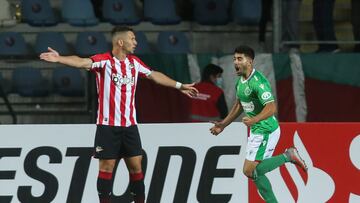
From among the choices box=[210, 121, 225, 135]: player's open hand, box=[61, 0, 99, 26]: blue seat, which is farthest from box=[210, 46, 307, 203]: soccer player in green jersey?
box=[61, 0, 99, 26]: blue seat

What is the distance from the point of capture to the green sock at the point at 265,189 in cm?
973

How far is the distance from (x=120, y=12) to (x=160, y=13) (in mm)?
561

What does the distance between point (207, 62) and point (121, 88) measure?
3719mm

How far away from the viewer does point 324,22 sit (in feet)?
46.1

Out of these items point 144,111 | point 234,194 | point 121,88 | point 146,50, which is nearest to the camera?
point 121,88

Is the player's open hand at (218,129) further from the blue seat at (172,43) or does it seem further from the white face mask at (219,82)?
the blue seat at (172,43)

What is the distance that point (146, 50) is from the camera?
1441 centimetres

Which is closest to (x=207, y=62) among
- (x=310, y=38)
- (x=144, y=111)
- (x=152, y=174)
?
(x=144, y=111)

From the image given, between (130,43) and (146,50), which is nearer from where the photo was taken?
(130,43)

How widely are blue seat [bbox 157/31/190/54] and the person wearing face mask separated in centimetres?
197

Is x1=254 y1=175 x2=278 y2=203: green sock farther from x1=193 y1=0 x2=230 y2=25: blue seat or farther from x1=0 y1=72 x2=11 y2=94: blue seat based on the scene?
x1=193 y1=0 x2=230 y2=25: blue seat

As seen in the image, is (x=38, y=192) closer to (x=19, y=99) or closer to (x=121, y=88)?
(x=121, y=88)

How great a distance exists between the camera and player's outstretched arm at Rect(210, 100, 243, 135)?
9930 millimetres

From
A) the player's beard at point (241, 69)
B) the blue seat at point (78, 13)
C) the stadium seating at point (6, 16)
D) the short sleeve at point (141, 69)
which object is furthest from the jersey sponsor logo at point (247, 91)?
the stadium seating at point (6, 16)
